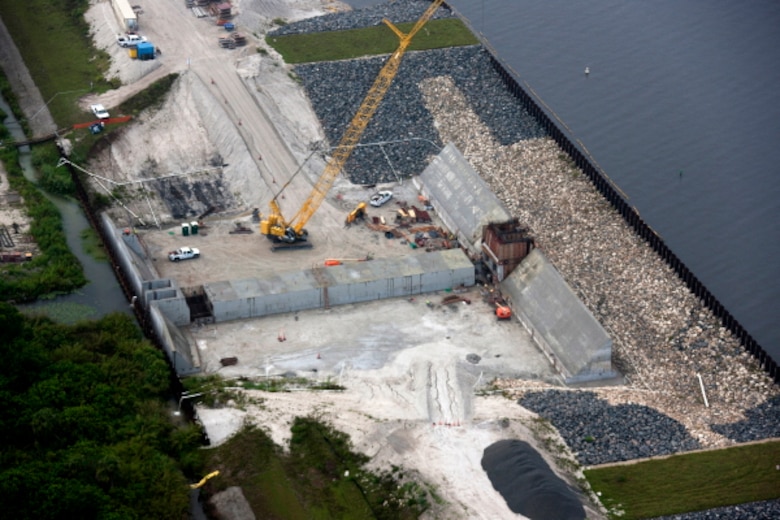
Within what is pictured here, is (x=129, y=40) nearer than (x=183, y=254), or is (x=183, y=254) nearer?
(x=183, y=254)

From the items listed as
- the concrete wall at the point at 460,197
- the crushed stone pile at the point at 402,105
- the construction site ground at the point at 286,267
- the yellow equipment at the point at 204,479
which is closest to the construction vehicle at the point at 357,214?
the construction site ground at the point at 286,267

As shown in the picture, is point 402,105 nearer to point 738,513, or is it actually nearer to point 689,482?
point 689,482

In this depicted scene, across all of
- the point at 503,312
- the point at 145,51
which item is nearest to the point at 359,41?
the point at 145,51

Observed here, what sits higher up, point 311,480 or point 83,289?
point 83,289

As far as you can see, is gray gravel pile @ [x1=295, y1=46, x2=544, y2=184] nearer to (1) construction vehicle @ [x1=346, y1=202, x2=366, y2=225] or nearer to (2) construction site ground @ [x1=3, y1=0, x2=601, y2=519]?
(2) construction site ground @ [x1=3, y1=0, x2=601, y2=519]

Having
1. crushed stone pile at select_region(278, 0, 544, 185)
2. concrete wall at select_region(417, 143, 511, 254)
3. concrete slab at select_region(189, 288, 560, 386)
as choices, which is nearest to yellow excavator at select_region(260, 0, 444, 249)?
crushed stone pile at select_region(278, 0, 544, 185)

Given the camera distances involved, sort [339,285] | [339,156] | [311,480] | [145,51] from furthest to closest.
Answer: [145,51]
[339,156]
[339,285]
[311,480]

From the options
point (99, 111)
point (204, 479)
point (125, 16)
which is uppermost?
point (125, 16)

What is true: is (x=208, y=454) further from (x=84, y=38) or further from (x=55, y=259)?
(x=84, y=38)
